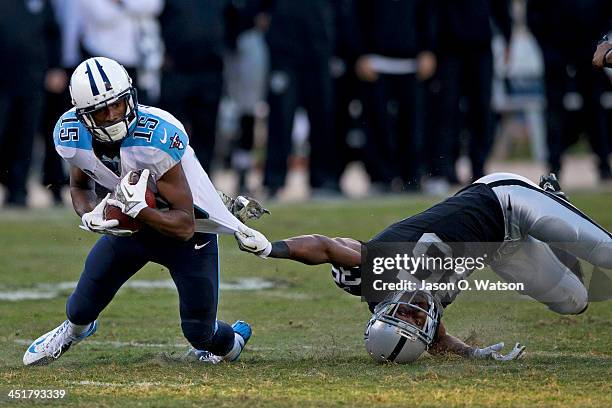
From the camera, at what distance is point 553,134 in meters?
12.7

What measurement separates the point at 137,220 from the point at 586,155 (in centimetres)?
1424

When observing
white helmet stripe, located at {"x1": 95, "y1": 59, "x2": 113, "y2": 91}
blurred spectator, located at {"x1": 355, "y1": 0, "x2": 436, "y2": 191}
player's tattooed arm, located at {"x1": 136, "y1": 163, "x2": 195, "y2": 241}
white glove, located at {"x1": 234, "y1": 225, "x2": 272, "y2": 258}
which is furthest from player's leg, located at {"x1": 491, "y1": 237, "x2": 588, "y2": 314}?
blurred spectator, located at {"x1": 355, "y1": 0, "x2": 436, "y2": 191}

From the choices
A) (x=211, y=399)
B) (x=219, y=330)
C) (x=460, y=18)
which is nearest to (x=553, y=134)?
(x=460, y=18)

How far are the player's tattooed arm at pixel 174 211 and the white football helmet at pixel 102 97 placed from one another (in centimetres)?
27

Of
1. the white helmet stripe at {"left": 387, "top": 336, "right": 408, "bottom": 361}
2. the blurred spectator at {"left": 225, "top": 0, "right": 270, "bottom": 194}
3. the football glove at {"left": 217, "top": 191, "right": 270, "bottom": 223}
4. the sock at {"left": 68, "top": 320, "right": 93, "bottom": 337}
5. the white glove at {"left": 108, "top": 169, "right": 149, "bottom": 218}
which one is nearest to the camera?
the white glove at {"left": 108, "top": 169, "right": 149, "bottom": 218}

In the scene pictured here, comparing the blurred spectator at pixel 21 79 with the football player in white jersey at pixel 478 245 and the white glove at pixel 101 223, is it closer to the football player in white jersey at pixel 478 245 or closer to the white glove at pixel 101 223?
the white glove at pixel 101 223

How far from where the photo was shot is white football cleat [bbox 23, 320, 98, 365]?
612 cm

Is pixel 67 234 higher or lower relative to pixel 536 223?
lower

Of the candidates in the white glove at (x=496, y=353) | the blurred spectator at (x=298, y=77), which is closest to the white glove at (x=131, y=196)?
the white glove at (x=496, y=353)

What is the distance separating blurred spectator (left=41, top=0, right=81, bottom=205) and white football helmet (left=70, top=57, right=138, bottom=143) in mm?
5878

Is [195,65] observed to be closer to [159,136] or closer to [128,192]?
[159,136]

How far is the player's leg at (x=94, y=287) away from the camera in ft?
19.8

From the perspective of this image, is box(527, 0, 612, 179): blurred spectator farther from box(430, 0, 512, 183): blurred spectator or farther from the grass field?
the grass field

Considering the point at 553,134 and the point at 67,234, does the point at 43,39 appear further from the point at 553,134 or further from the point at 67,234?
the point at 553,134
